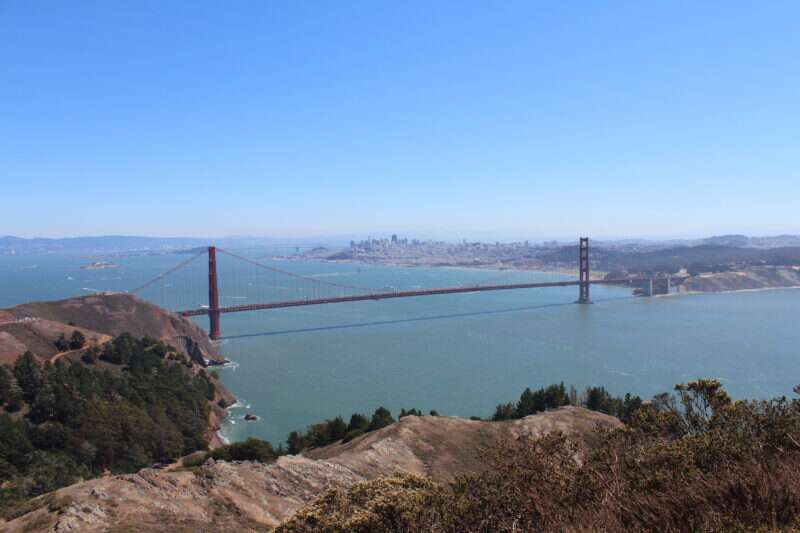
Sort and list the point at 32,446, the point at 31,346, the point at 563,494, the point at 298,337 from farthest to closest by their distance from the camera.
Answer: the point at 298,337 → the point at 31,346 → the point at 32,446 → the point at 563,494

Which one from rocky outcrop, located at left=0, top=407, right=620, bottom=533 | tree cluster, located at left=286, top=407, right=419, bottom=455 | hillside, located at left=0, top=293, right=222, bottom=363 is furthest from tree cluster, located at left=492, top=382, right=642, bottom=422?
hillside, located at left=0, top=293, right=222, bottom=363

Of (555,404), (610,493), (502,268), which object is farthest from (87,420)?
(502,268)

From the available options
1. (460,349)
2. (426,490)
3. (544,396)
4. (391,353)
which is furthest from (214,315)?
(426,490)

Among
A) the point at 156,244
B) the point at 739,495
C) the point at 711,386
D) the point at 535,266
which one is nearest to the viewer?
the point at 739,495

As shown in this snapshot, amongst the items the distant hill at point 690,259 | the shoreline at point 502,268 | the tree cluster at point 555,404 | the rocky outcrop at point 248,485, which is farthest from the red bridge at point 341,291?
the rocky outcrop at point 248,485

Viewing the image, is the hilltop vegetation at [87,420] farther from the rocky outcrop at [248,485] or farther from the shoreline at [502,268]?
the shoreline at [502,268]

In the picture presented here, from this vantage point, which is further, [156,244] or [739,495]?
[156,244]

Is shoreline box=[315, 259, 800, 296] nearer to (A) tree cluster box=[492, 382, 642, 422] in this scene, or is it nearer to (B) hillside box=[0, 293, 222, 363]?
(A) tree cluster box=[492, 382, 642, 422]

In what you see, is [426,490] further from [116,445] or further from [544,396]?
[544,396]
